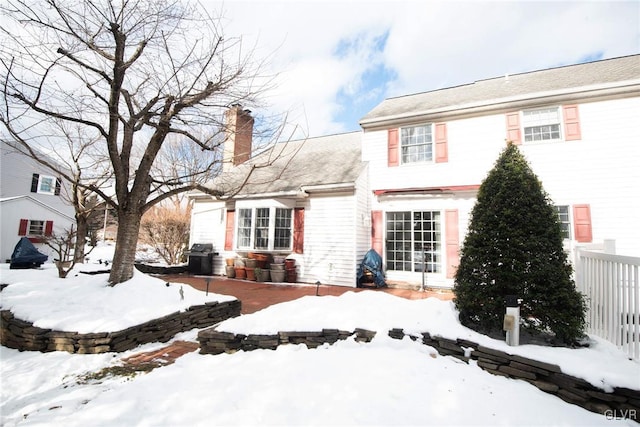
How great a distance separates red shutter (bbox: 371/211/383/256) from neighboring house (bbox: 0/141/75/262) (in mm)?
16397

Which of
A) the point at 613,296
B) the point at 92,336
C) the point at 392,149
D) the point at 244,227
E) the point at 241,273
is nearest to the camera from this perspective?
the point at 613,296

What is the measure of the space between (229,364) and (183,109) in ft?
15.7

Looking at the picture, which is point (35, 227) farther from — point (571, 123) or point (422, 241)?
point (571, 123)

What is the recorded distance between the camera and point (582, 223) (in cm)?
712

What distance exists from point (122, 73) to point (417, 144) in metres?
8.01

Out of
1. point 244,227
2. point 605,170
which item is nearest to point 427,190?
point 605,170

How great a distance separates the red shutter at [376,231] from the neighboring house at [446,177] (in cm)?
3

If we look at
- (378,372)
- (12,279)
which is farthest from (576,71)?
(12,279)

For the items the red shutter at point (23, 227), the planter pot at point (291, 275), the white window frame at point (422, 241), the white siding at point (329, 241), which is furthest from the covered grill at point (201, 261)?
the red shutter at point (23, 227)

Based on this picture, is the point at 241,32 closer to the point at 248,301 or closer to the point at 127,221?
the point at 127,221

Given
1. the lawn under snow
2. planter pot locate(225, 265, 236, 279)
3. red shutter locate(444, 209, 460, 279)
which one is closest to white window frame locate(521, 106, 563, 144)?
red shutter locate(444, 209, 460, 279)

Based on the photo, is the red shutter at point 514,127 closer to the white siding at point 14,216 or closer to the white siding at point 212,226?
the white siding at point 212,226

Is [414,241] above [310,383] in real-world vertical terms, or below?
above

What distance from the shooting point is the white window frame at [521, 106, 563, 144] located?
7.70 m
